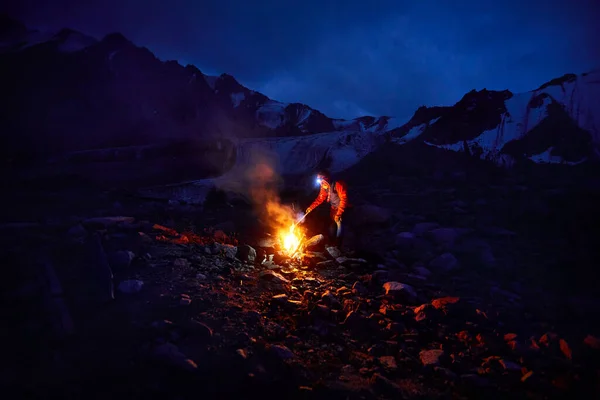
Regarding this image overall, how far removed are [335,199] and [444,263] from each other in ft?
8.60

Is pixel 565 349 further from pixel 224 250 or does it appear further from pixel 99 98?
pixel 99 98

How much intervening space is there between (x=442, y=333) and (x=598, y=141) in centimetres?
1326

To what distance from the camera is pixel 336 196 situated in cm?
705

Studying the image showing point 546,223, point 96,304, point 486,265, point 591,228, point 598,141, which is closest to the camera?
point 96,304

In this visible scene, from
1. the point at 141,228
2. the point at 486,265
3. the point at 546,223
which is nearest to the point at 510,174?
the point at 546,223

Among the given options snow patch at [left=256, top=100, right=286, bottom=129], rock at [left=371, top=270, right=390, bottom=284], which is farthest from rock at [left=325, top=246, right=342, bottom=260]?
snow patch at [left=256, top=100, right=286, bottom=129]

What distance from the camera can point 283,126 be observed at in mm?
18297

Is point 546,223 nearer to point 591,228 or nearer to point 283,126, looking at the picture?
point 591,228

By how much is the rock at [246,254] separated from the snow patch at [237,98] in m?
14.7

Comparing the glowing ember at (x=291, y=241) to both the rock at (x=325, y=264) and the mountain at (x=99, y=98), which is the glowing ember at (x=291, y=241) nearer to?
the rock at (x=325, y=264)

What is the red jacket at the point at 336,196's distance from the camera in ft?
22.2

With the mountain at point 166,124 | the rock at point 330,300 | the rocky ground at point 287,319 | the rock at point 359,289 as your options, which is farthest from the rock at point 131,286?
the mountain at point 166,124

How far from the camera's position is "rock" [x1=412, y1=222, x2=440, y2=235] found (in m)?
7.27

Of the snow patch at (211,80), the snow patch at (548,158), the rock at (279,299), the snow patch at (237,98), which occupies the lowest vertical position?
the rock at (279,299)
